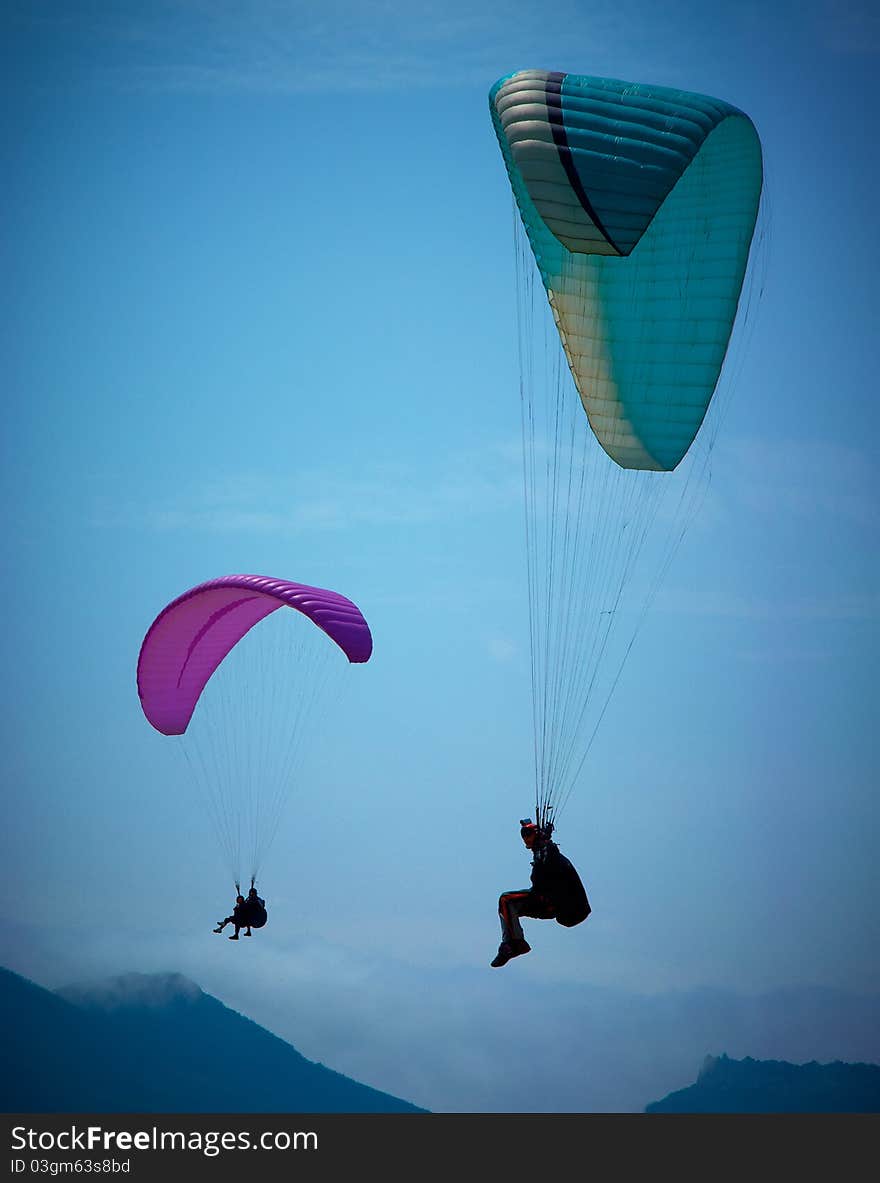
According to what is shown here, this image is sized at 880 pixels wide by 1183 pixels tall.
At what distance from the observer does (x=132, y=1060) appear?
12862 cm

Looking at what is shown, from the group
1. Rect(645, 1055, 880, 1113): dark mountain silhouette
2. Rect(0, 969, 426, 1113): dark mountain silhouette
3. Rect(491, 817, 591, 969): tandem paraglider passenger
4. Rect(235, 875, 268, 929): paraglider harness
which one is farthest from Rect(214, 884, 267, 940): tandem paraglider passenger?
Rect(645, 1055, 880, 1113): dark mountain silhouette

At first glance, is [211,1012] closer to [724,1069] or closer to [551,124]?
[724,1069]

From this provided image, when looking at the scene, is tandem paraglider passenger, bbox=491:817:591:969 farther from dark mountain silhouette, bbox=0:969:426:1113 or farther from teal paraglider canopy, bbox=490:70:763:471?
dark mountain silhouette, bbox=0:969:426:1113

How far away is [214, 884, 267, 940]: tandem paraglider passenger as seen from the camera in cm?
2375

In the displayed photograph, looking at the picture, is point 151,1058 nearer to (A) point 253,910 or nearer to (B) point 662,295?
(A) point 253,910

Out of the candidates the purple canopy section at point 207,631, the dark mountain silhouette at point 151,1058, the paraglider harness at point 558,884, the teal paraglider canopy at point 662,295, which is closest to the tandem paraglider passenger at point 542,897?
the paraglider harness at point 558,884

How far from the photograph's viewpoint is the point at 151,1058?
131250mm

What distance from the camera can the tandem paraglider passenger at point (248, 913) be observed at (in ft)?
77.9

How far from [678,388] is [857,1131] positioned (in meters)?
16.9

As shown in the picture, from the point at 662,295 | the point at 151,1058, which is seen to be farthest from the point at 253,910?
the point at 151,1058

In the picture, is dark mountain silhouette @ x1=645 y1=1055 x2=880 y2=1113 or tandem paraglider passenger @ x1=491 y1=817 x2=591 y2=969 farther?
dark mountain silhouette @ x1=645 y1=1055 x2=880 y2=1113

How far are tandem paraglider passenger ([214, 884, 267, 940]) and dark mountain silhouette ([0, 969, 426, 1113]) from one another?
91.1m

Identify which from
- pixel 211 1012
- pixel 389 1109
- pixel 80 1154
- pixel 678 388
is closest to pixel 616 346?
Result: pixel 678 388

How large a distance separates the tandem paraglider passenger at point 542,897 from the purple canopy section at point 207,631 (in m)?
4.23
